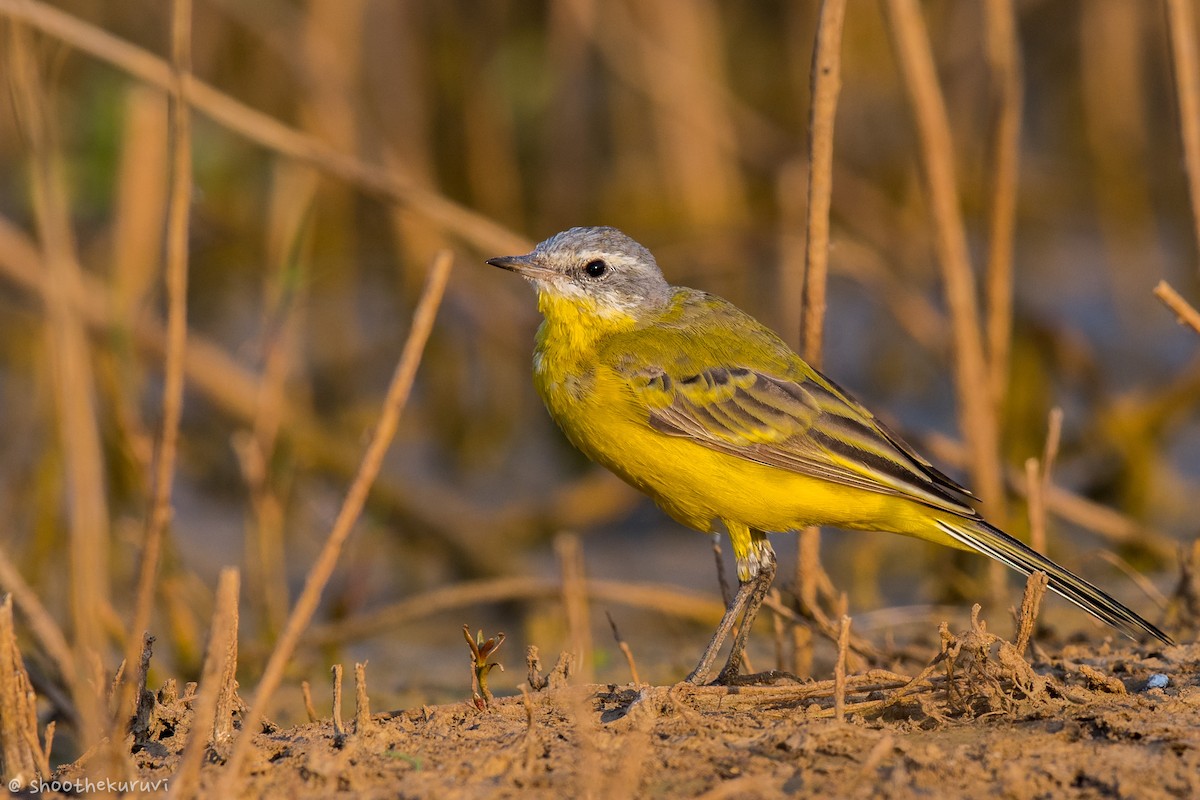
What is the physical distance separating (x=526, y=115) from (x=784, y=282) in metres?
4.16

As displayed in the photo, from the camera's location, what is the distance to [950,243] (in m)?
5.64

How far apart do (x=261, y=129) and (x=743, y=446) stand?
95.6 inches

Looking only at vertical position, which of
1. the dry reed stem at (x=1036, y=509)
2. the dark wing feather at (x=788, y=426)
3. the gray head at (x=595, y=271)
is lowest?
the dry reed stem at (x=1036, y=509)

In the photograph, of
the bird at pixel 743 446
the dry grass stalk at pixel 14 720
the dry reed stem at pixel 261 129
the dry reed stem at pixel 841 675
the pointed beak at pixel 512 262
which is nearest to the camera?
the dry grass stalk at pixel 14 720

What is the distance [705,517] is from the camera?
470 cm

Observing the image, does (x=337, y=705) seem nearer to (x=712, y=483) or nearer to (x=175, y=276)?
(x=175, y=276)

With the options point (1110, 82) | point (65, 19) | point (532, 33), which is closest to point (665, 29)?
point (532, 33)

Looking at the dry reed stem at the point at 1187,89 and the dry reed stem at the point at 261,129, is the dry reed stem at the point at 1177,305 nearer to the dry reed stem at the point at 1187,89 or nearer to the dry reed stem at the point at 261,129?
the dry reed stem at the point at 1187,89

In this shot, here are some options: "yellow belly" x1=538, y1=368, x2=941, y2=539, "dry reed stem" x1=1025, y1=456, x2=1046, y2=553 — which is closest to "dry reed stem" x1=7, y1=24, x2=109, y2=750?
"yellow belly" x1=538, y1=368, x2=941, y2=539

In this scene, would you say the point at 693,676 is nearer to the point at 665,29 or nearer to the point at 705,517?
the point at 705,517

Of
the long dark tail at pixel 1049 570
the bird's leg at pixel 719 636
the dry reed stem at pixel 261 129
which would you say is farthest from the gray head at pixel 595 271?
the long dark tail at pixel 1049 570

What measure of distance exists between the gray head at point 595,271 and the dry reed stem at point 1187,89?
6.39 feet

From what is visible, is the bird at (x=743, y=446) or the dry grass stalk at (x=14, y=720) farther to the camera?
the bird at (x=743, y=446)

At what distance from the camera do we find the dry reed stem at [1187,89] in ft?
15.8
